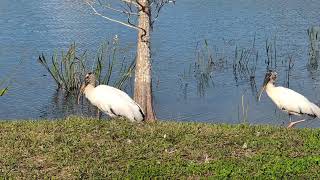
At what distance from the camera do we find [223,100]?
18.8 metres

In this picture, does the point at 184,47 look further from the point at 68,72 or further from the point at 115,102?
the point at 115,102

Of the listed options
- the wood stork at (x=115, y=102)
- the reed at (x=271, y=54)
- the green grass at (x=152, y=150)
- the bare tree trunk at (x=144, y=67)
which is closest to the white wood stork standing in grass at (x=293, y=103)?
the green grass at (x=152, y=150)

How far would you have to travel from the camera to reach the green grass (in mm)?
8047

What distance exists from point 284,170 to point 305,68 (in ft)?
45.7

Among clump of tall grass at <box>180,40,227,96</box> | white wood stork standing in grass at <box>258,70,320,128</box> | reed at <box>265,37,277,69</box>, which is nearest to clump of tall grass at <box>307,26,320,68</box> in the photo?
reed at <box>265,37,277,69</box>

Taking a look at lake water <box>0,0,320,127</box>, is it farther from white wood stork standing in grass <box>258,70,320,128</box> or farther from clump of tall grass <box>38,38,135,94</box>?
white wood stork standing in grass <box>258,70,320,128</box>

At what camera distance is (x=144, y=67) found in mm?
12102

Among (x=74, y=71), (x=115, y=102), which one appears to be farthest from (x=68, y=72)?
(x=115, y=102)

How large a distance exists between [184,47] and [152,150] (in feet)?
46.1

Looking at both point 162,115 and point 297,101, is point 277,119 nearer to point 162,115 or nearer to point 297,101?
point 162,115

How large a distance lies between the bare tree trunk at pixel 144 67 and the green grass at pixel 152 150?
1892 millimetres

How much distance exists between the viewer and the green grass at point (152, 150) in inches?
317

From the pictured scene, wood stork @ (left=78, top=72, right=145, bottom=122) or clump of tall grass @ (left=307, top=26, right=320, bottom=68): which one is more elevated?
clump of tall grass @ (left=307, top=26, right=320, bottom=68)

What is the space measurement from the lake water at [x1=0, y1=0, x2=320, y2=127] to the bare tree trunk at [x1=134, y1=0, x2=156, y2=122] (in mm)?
4910
